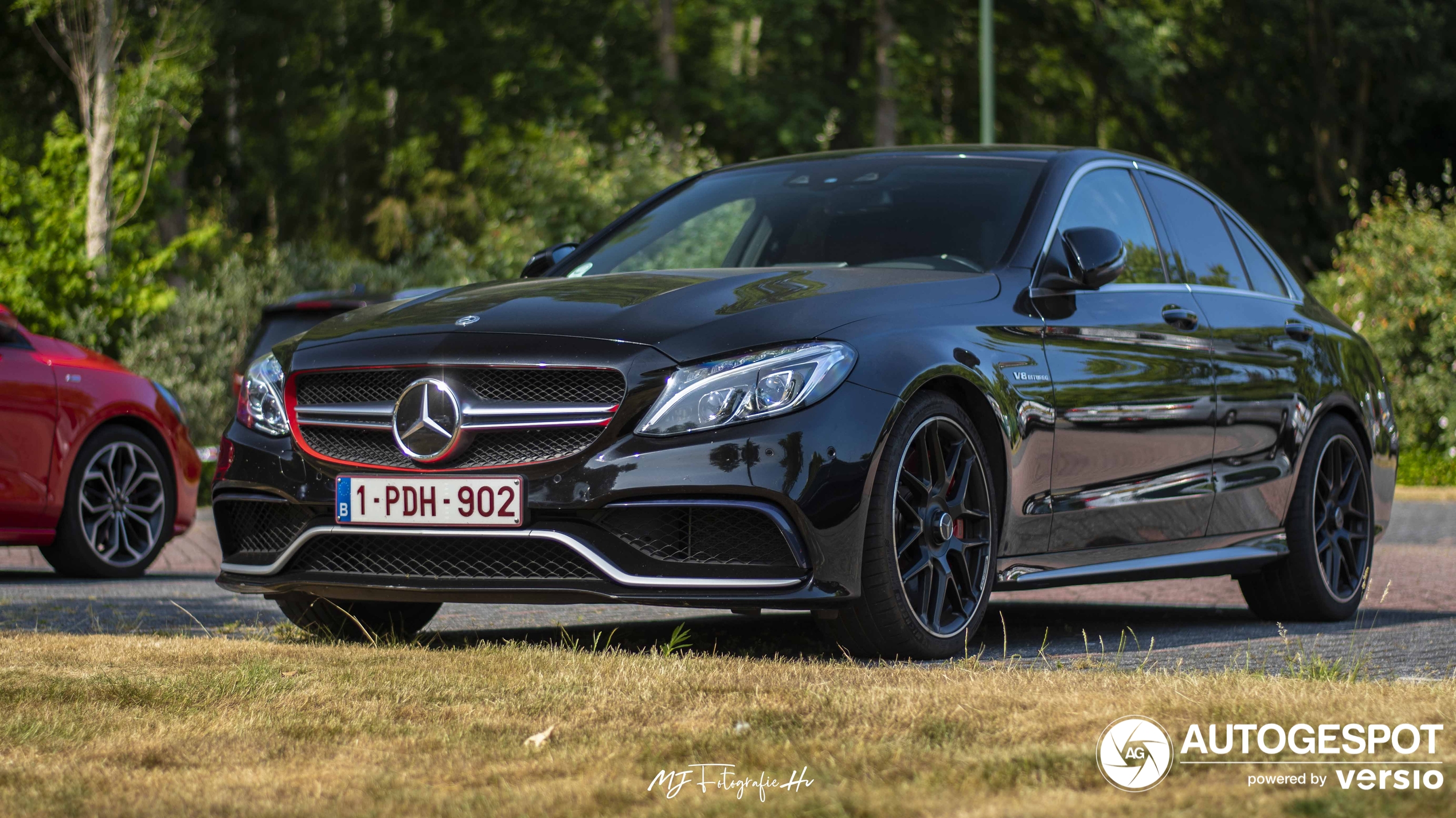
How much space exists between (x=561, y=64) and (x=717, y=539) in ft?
98.5

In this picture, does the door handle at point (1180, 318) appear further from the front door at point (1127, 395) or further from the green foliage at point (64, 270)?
the green foliage at point (64, 270)

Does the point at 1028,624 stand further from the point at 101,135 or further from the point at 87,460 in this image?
the point at 101,135

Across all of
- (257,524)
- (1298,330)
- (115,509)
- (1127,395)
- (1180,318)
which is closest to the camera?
(257,524)

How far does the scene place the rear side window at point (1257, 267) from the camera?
7.51 m

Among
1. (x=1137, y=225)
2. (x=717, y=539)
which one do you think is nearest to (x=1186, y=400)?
(x=1137, y=225)

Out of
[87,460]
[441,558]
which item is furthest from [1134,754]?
[87,460]

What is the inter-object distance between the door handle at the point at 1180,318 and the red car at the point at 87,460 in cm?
521

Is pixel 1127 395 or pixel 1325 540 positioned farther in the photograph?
pixel 1325 540

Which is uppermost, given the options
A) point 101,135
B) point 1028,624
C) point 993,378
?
point 101,135

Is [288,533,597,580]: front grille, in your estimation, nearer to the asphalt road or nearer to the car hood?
the car hood

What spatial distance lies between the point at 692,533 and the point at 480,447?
2.04 feet

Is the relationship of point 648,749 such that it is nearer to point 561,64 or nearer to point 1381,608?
point 1381,608

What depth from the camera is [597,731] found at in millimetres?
3797
